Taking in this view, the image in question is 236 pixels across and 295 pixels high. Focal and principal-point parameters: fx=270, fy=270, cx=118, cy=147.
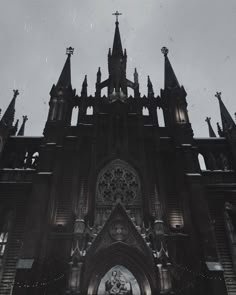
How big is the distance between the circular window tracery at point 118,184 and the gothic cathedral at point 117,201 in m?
0.07

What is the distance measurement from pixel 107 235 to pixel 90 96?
1276 centimetres

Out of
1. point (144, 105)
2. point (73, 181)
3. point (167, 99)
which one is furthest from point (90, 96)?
point (73, 181)

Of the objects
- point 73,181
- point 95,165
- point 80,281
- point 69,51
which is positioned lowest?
point 80,281

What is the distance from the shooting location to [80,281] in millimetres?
13742

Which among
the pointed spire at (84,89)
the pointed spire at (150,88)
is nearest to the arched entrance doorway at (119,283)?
the pointed spire at (84,89)

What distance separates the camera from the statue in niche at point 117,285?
551 inches

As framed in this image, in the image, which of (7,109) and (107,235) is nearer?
(107,235)

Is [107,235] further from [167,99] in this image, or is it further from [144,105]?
[167,99]

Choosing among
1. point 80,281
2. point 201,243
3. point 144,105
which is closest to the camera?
point 80,281

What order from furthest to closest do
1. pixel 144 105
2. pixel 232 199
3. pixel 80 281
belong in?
pixel 144 105 → pixel 232 199 → pixel 80 281

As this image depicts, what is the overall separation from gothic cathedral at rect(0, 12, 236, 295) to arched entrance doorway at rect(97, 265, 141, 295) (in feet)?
0.16

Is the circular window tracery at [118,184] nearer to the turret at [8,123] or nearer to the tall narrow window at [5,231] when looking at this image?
the tall narrow window at [5,231]

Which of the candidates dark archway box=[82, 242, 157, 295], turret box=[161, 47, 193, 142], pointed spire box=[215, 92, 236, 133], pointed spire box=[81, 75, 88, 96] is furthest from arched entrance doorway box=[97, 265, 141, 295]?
pointed spire box=[81, 75, 88, 96]

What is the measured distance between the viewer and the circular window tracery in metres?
17.9
